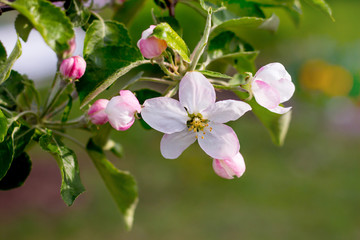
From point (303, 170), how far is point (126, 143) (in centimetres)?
208

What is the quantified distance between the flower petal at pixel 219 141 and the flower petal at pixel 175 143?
0.01m

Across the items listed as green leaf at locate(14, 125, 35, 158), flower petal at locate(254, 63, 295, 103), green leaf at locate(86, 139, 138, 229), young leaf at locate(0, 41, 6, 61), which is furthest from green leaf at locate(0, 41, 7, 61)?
flower petal at locate(254, 63, 295, 103)

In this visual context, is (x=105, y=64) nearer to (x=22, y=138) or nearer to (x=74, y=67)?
(x=74, y=67)

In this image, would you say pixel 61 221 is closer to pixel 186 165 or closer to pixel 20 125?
pixel 186 165

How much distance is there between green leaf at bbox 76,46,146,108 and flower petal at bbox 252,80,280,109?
14cm

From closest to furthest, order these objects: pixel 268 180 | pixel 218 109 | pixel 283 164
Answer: pixel 218 109
pixel 268 180
pixel 283 164

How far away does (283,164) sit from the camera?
5043mm

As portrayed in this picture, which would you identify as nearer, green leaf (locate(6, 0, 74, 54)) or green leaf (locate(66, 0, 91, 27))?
green leaf (locate(6, 0, 74, 54))

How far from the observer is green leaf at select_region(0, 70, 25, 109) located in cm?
65

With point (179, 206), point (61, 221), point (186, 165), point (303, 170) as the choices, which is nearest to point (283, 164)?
point (303, 170)

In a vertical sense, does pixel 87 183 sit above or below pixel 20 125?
below

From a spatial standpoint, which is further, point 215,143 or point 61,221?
point 61,221

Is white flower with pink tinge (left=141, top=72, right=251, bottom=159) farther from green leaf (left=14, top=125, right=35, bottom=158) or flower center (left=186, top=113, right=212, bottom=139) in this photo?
green leaf (left=14, top=125, right=35, bottom=158)

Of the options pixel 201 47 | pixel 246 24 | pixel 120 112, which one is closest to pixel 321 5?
pixel 246 24
